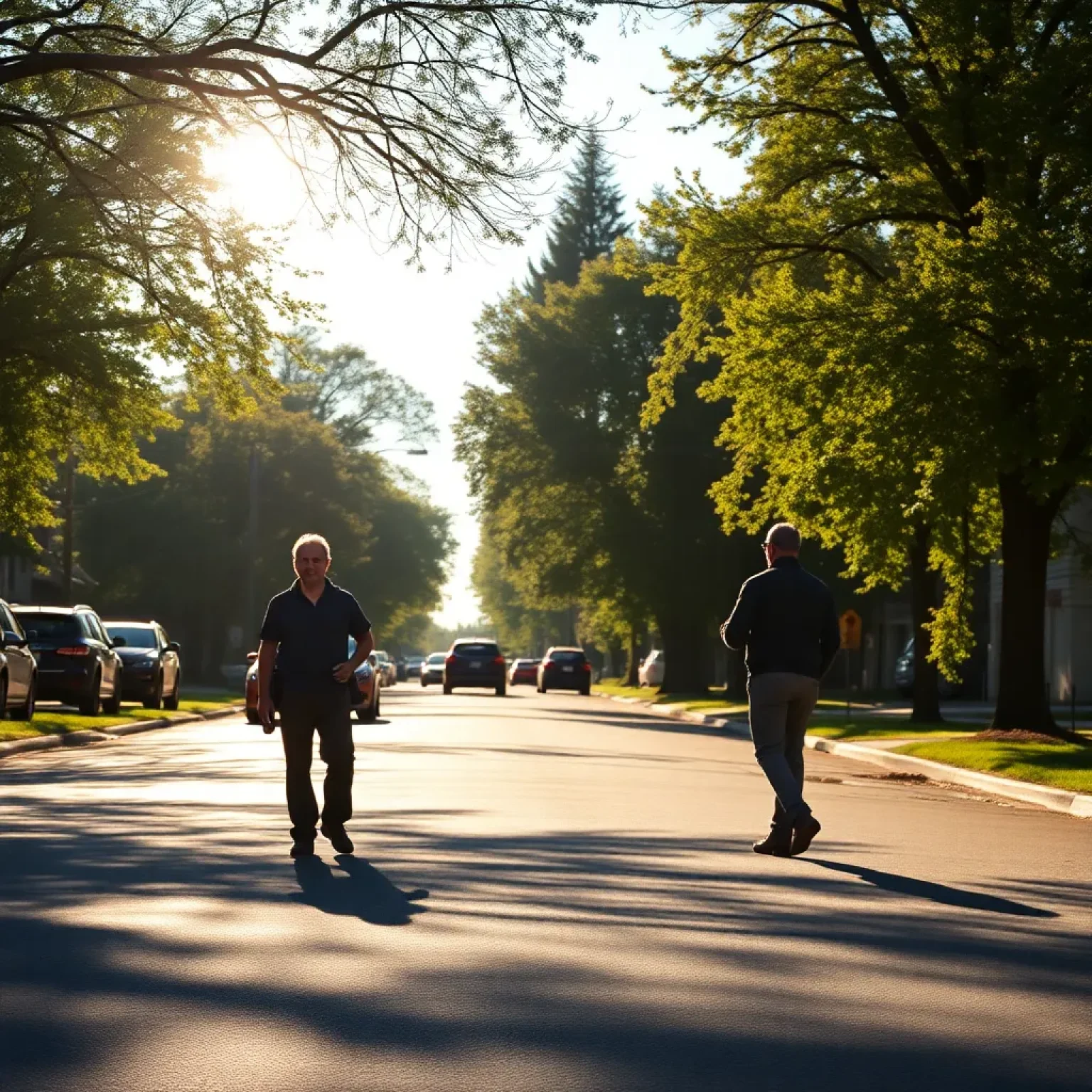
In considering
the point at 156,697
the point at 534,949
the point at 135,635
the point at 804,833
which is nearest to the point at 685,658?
the point at 156,697

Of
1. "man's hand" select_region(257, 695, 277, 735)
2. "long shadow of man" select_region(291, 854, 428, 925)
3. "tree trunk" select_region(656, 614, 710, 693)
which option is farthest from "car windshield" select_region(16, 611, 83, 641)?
"tree trunk" select_region(656, 614, 710, 693)

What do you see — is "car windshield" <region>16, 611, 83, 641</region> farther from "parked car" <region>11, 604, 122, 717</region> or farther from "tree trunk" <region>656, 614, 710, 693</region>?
"tree trunk" <region>656, 614, 710, 693</region>

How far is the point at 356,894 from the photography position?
1017 cm

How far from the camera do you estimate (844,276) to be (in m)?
28.7

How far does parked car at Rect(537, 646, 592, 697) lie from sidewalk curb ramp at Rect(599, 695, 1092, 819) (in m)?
30.9

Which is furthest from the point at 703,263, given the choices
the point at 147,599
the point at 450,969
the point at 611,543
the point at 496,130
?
the point at 147,599

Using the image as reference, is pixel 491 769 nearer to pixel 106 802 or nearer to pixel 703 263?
pixel 106 802

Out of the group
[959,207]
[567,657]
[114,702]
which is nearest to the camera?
[959,207]

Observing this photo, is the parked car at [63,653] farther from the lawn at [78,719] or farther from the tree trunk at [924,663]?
the tree trunk at [924,663]

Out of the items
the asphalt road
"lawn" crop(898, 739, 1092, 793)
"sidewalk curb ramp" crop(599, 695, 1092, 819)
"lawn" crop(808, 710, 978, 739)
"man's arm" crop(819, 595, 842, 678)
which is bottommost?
the asphalt road

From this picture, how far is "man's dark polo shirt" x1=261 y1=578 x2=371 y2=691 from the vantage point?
12070 millimetres

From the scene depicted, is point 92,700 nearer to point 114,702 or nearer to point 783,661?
point 114,702

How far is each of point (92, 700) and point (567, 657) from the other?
120ft

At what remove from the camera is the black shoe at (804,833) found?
12172 mm
